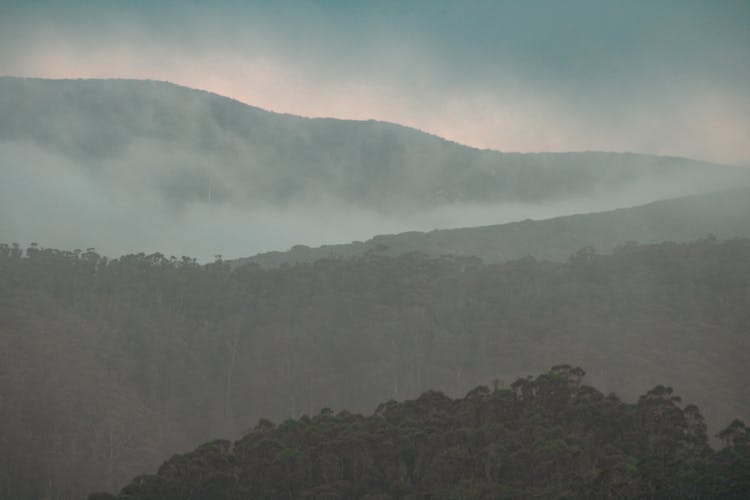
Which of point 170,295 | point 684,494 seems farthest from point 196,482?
point 170,295

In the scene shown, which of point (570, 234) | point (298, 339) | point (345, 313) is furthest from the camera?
point (570, 234)

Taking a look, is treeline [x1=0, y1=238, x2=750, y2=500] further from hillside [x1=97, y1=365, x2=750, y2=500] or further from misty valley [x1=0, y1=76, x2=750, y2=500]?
hillside [x1=97, y1=365, x2=750, y2=500]

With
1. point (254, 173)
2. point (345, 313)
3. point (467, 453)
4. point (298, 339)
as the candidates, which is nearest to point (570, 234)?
point (345, 313)

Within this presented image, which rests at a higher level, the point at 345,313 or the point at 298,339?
the point at 345,313

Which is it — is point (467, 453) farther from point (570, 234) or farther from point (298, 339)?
point (570, 234)

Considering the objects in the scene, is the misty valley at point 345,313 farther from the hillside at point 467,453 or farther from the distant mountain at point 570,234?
the distant mountain at point 570,234

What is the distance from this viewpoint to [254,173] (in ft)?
555

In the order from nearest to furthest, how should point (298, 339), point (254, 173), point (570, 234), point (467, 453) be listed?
point (467, 453)
point (298, 339)
point (570, 234)
point (254, 173)

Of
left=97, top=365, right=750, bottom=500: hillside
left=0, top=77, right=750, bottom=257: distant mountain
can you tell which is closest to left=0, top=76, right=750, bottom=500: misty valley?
left=97, top=365, right=750, bottom=500: hillside

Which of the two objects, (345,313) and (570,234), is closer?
(345,313)

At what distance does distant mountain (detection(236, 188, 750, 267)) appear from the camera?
125188 millimetres

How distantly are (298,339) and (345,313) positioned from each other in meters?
5.82

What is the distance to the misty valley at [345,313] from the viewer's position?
138 ft

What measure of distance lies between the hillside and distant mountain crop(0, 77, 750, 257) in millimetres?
97507
